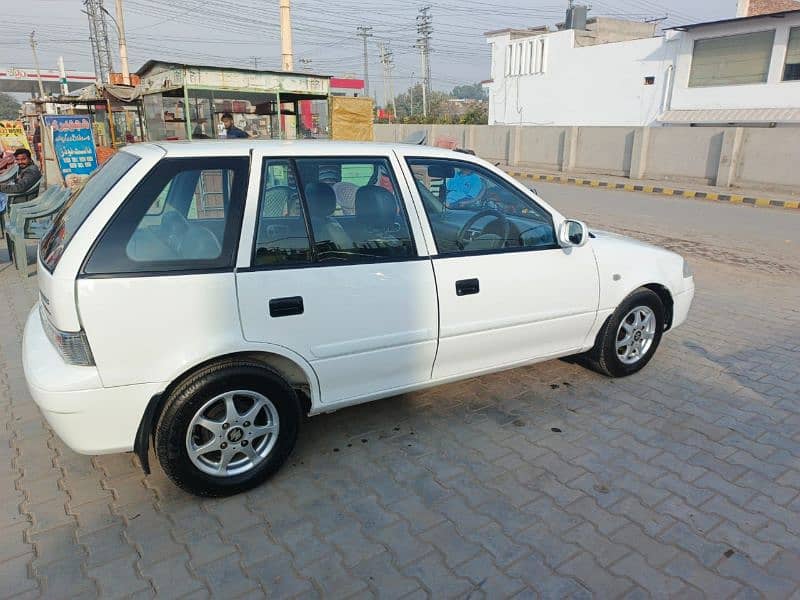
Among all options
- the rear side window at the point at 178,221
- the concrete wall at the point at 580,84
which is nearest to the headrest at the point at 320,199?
the rear side window at the point at 178,221

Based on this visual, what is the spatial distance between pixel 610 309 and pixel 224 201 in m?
2.69

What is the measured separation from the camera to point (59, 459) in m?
3.35

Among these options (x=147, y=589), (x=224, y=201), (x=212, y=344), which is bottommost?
(x=147, y=589)

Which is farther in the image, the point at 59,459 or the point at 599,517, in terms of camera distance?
the point at 59,459

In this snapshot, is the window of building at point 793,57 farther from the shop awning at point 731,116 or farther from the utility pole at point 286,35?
the utility pole at point 286,35

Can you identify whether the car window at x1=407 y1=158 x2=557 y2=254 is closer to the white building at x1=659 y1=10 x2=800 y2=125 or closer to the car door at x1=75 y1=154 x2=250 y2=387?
the car door at x1=75 y1=154 x2=250 y2=387

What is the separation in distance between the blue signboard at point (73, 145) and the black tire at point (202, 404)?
11.5m

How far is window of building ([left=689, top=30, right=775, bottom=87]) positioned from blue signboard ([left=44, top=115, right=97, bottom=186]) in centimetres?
2547

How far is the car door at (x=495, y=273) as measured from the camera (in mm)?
3393

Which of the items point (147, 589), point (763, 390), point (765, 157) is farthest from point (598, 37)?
point (147, 589)

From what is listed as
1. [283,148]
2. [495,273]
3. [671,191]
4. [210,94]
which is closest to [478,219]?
[495,273]

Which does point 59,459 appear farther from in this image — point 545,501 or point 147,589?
point 545,501

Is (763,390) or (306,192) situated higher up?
(306,192)

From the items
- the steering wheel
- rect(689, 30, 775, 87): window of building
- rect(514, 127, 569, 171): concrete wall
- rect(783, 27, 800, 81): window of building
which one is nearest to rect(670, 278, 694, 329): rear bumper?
the steering wheel
